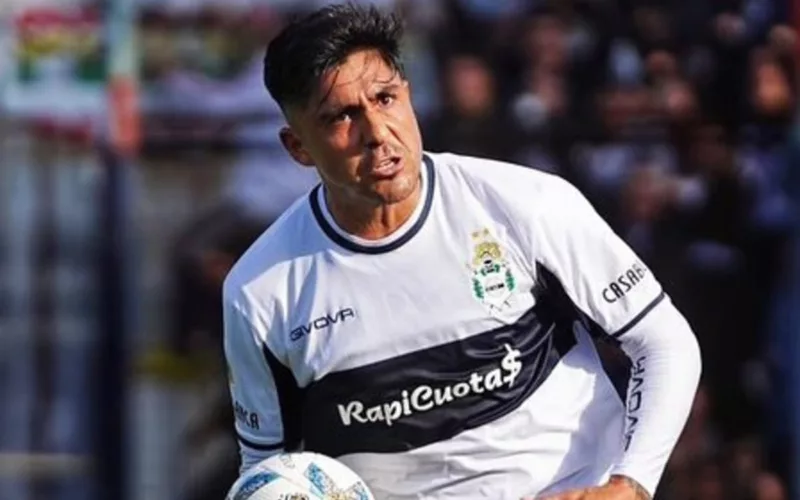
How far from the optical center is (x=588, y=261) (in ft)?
15.7

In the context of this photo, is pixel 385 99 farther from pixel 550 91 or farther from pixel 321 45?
pixel 550 91

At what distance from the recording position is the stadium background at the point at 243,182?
30.3 ft

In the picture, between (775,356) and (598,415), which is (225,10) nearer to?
(775,356)

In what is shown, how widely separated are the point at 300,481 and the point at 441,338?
50 cm

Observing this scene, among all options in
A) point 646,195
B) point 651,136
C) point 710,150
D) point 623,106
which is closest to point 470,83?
point 623,106

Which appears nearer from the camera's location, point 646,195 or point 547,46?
point 646,195

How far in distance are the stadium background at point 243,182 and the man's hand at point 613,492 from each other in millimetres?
4497

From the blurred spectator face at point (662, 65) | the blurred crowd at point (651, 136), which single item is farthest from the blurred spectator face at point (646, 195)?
the blurred spectator face at point (662, 65)

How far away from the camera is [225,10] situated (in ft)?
32.7

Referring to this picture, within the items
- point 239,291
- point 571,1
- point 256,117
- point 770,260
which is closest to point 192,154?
point 256,117

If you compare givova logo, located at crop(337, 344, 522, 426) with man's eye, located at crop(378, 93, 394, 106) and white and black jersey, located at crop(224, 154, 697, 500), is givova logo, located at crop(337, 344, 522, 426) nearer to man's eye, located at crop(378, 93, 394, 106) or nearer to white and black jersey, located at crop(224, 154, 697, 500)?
white and black jersey, located at crop(224, 154, 697, 500)

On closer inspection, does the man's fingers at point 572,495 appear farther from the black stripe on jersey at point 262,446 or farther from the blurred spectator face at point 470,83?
the blurred spectator face at point 470,83

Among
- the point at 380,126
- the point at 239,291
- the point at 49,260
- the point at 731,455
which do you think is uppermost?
the point at 380,126

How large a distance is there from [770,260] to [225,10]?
9.16 ft
